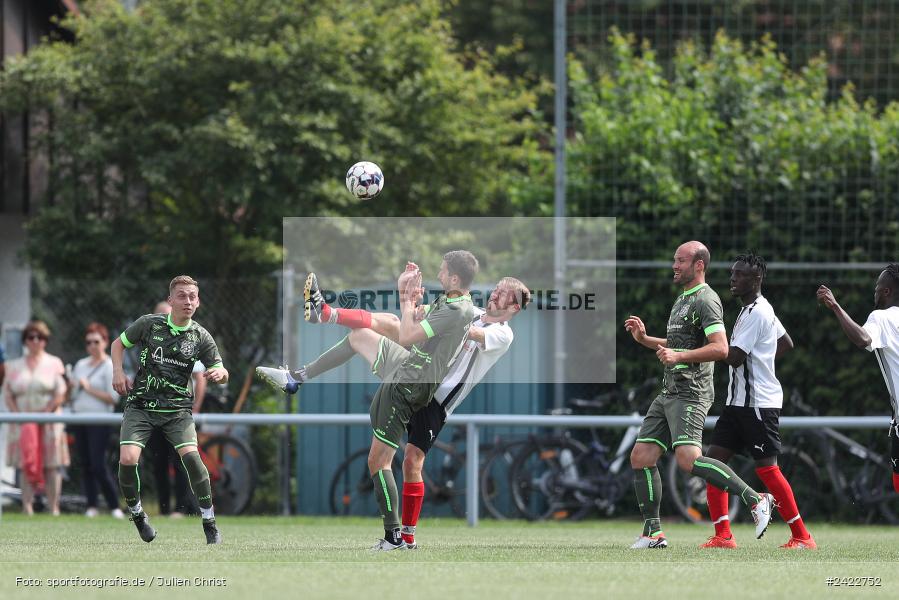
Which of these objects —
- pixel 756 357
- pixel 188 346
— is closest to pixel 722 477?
pixel 756 357

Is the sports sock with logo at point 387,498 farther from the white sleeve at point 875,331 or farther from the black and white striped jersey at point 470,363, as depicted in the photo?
the white sleeve at point 875,331

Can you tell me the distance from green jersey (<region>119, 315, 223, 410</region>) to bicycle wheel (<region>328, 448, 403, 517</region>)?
505 centimetres

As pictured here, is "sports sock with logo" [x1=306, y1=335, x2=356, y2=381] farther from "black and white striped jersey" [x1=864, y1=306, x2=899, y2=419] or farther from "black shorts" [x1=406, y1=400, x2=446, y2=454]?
"black and white striped jersey" [x1=864, y1=306, x2=899, y2=419]

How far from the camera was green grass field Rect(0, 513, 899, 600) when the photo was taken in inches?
270

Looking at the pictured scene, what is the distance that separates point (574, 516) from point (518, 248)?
125 inches

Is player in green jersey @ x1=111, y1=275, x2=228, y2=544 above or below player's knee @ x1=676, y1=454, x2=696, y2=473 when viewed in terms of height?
above

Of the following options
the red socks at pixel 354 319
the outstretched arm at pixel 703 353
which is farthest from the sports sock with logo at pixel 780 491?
the red socks at pixel 354 319

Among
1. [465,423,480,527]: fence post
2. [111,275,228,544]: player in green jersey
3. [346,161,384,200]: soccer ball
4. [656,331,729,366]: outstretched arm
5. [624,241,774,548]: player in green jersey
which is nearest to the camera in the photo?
[656,331,729,366]: outstretched arm

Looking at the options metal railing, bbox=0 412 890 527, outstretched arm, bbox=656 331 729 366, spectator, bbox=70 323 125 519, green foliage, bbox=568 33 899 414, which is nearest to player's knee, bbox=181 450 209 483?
outstretched arm, bbox=656 331 729 366

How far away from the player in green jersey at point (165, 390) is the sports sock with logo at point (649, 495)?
2.99 meters

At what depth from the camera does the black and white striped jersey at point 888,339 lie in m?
9.35

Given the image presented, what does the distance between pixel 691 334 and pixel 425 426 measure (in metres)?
1.93

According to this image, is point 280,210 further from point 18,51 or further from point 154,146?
point 18,51

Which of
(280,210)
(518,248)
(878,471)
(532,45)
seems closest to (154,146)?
(280,210)
